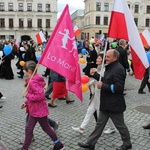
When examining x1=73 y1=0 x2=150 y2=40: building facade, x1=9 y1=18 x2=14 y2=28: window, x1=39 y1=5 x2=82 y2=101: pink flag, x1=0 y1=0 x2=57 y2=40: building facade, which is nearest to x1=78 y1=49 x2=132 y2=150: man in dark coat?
x1=39 y1=5 x2=82 y2=101: pink flag

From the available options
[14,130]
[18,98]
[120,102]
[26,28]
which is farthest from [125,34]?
[26,28]

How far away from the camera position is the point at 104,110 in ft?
13.4

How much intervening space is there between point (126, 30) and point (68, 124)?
2413mm

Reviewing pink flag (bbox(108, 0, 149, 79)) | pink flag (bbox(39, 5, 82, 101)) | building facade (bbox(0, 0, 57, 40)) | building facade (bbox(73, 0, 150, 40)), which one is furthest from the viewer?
building facade (bbox(73, 0, 150, 40))

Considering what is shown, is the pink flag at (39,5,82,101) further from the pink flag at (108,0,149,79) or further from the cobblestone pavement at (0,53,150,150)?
the cobblestone pavement at (0,53,150,150)

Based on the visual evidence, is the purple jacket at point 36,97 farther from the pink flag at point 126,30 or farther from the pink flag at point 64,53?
the pink flag at point 126,30

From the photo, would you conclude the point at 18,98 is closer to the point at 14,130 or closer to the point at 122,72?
the point at 14,130

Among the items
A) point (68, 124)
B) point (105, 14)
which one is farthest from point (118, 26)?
point (105, 14)

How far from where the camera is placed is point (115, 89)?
3.86 m

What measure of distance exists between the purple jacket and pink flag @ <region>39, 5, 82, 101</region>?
301mm

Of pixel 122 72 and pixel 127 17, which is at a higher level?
pixel 127 17

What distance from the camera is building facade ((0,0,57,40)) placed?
2381 inches

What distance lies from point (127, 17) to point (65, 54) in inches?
52.3

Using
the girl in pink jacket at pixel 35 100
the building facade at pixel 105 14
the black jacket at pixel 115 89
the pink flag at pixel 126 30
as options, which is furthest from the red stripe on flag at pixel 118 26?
the building facade at pixel 105 14
